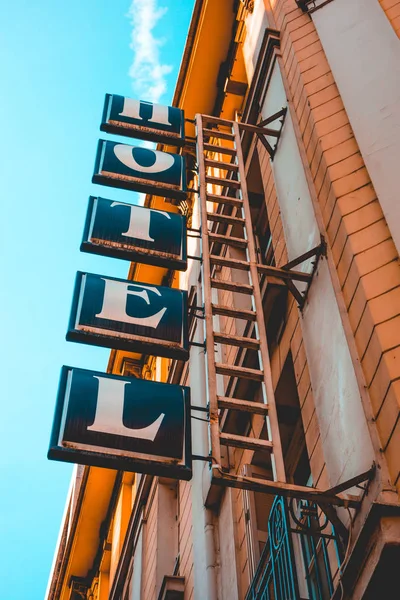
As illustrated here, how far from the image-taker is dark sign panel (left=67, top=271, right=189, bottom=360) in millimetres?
8328

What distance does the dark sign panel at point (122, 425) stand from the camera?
716 cm

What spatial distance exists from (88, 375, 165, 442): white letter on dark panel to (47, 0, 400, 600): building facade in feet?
1.98

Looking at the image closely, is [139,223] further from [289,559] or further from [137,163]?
[289,559]

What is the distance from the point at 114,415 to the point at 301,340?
2.37 meters

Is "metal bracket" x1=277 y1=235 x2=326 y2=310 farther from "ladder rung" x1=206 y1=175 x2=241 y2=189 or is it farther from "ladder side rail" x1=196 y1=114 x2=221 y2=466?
"ladder rung" x1=206 y1=175 x2=241 y2=189

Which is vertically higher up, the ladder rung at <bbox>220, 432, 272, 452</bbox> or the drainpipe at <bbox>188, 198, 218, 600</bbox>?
the drainpipe at <bbox>188, 198, 218, 600</bbox>

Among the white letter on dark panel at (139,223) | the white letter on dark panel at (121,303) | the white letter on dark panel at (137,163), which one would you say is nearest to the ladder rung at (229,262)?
the white letter on dark panel at (121,303)

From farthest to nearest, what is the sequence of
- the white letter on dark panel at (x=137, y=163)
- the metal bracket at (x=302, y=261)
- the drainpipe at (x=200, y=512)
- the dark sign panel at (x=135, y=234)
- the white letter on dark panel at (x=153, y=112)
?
the white letter on dark panel at (x=153, y=112), the white letter on dark panel at (x=137, y=163), the drainpipe at (x=200, y=512), the dark sign panel at (x=135, y=234), the metal bracket at (x=302, y=261)

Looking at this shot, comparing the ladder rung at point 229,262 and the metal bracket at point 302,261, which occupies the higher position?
the ladder rung at point 229,262

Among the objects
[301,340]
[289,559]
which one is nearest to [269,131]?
[301,340]

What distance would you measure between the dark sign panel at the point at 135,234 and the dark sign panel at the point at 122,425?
2.15 meters

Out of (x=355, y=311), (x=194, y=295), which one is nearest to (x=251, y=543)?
(x=355, y=311)

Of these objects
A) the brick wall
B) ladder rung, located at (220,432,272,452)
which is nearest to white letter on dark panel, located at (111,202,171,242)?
the brick wall

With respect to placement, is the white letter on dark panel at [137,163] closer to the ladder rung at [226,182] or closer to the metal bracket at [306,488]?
the ladder rung at [226,182]
